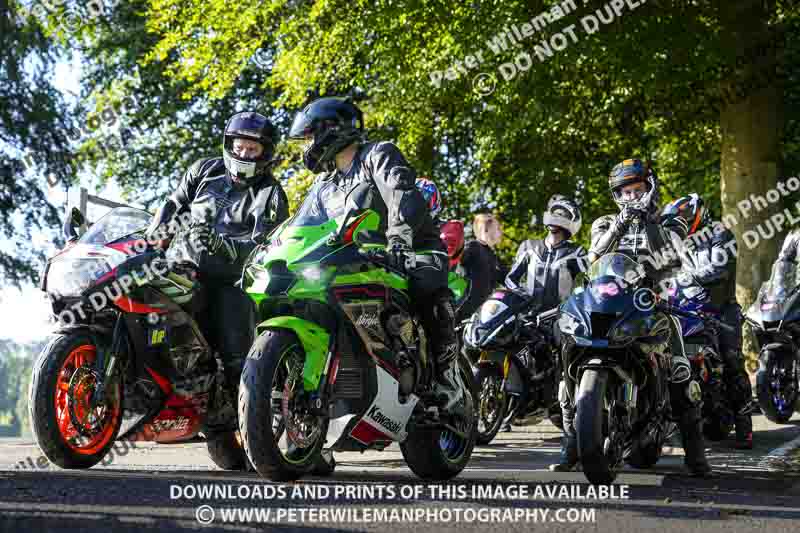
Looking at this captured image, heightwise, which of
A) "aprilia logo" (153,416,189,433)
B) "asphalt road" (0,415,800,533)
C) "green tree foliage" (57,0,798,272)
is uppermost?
"green tree foliage" (57,0,798,272)

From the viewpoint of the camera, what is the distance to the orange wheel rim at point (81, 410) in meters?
6.71

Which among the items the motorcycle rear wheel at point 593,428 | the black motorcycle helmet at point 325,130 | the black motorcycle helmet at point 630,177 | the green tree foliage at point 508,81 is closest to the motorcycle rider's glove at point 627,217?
the black motorcycle helmet at point 630,177

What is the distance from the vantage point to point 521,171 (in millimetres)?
23125

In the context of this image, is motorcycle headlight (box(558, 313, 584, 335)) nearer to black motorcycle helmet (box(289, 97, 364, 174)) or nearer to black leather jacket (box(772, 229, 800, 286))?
black motorcycle helmet (box(289, 97, 364, 174))

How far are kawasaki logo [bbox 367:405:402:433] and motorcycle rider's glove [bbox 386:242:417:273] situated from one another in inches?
29.4

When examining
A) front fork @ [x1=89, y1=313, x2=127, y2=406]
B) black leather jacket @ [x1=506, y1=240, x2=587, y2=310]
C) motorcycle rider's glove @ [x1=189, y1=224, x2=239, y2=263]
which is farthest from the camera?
black leather jacket @ [x1=506, y1=240, x2=587, y2=310]

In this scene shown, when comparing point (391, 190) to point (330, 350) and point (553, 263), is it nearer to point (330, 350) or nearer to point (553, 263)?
point (330, 350)

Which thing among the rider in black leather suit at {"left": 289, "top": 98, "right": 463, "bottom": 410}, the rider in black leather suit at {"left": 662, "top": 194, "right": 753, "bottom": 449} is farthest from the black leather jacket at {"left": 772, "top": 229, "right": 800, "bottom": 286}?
the rider in black leather suit at {"left": 289, "top": 98, "right": 463, "bottom": 410}

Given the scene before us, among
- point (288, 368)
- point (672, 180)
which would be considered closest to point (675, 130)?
point (672, 180)

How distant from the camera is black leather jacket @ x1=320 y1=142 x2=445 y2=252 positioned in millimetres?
6598

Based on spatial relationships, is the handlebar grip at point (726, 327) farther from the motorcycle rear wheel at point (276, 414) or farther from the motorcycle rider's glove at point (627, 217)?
the motorcycle rear wheel at point (276, 414)

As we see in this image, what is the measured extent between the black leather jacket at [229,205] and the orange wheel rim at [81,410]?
46.1 inches

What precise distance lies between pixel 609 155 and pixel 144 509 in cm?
1972

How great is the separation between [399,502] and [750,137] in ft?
44.3
